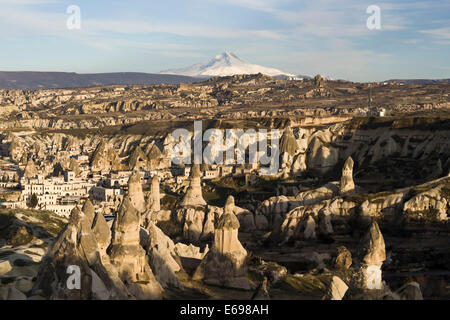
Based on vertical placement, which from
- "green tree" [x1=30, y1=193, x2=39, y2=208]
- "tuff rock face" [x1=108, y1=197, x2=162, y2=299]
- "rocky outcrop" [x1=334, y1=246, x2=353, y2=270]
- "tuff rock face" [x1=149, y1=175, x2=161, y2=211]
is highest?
"tuff rock face" [x1=108, y1=197, x2=162, y2=299]

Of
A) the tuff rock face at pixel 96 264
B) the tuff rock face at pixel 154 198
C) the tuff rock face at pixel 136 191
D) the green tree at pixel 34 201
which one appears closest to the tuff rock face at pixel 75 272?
the tuff rock face at pixel 96 264

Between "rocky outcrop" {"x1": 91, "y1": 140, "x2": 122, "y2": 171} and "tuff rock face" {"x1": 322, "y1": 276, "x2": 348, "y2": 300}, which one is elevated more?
"tuff rock face" {"x1": 322, "y1": 276, "x2": 348, "y2": 300}

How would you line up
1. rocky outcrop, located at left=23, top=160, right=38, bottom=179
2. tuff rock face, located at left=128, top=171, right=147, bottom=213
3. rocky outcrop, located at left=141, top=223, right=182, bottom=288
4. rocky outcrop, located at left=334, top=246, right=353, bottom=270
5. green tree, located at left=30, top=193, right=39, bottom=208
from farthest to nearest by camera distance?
rocky outcrop, located at left=23, top=160, right=38, bottom=179 < green tree, located at left=30, top=193, right=39, bottom=208 < tuff rock face, located at left=128, top=171, right=147, bottom=213 < rocky outcrop, located at left=334, top=246, right=353, bottom=270 < rocky outcrop, located at left=141, top=223, right=182, bottom=288

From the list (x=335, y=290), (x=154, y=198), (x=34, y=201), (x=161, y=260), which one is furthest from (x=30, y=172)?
(x=335, y=290)

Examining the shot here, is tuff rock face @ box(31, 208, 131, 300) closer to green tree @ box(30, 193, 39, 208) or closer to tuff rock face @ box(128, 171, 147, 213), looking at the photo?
tuff rock face @ box(128, 171, 147, 213)

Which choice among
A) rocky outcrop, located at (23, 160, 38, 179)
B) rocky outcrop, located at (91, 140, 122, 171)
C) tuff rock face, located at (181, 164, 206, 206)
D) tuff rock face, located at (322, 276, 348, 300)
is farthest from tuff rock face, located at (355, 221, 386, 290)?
rocky outcrop, located at (91, 140, 122, 171)

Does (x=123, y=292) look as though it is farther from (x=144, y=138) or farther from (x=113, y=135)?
(x=113, y=135)

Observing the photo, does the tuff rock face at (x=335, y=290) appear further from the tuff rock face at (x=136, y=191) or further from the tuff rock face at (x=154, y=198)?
the tuff rock face at (x=154, y=198)

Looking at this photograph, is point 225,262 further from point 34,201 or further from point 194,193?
point 34,201
